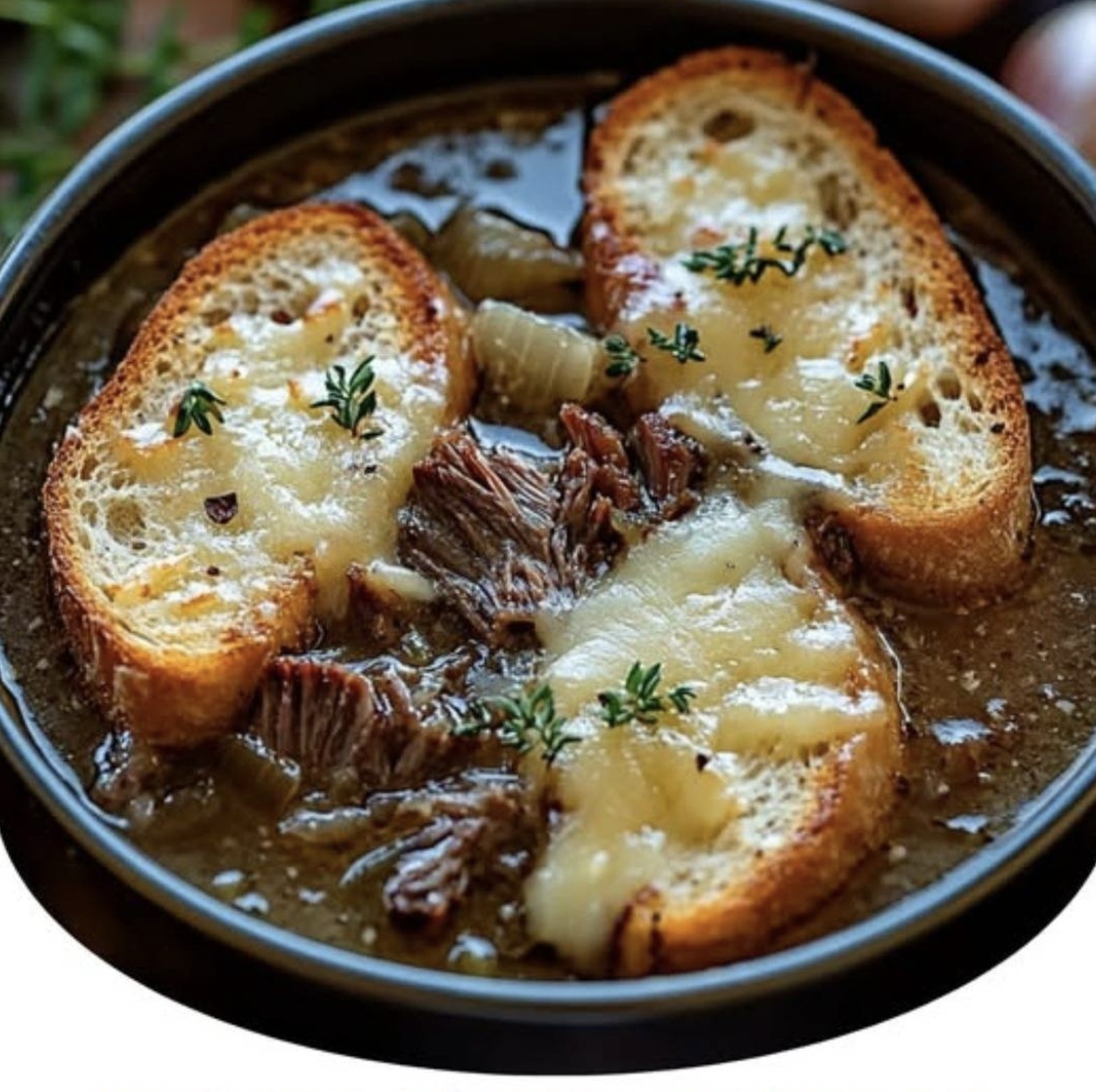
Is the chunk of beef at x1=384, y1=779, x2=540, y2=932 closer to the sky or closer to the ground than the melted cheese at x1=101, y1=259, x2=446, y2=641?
closer to the ground

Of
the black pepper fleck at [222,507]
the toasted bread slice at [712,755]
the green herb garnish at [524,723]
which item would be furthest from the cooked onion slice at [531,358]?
the green herb garnish at [524,723]

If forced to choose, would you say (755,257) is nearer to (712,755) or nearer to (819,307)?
(819,307)

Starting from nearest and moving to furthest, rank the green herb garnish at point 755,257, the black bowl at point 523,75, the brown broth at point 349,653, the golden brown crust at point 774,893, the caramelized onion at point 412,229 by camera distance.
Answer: the black bowl at point 523,75 < the golden brown crust at point 774,893 < the brown broth at point 349,653 < the green herb garnish at point 755,257 < the caramelized onion at point 412,229

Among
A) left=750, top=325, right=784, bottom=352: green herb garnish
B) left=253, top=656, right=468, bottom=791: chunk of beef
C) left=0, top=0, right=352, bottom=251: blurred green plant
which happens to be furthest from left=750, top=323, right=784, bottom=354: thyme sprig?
left=0, top=0, right=352, bottom=251: blurred green plant

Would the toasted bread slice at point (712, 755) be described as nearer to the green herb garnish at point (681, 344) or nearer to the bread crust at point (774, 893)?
the bread crust at point (774, 893)

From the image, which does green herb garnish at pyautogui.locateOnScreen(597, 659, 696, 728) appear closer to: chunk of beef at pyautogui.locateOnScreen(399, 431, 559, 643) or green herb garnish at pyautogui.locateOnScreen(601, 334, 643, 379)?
chunk of beef at pyautogui.locateOnScreen(399, 431, 559, 643)

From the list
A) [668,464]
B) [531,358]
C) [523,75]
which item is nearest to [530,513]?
[668,464]
